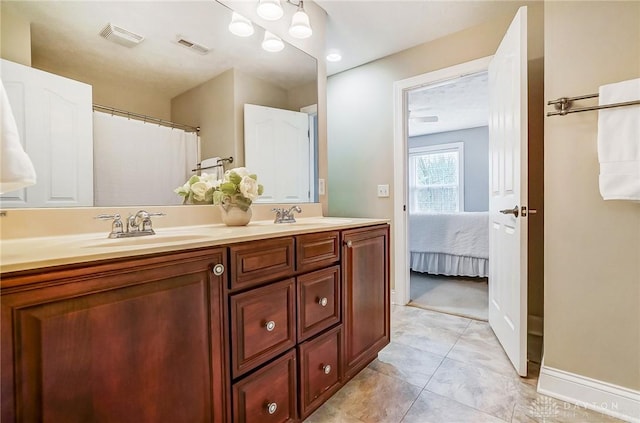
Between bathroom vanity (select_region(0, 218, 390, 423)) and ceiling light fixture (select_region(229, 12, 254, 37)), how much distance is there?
1.21 meters

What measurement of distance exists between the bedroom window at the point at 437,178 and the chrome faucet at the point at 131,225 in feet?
18.1

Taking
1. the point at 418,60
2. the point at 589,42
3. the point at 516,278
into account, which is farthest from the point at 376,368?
the point at 418,60

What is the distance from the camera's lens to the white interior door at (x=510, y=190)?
5.01ft

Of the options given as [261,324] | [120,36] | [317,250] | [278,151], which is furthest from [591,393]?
[120,36]

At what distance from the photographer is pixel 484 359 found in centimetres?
176

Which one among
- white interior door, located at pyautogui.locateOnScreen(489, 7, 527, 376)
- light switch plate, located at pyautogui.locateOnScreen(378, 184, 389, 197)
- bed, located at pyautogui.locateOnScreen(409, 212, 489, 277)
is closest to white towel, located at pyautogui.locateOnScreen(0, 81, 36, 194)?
white interior door, located at pyautogui.locateOnScreen(489, 7, 527, 376)

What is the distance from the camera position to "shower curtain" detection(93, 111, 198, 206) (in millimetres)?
1145

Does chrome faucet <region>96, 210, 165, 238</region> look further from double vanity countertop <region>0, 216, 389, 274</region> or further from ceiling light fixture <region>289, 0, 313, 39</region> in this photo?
ceiling light fixture <region>289, 0, 313, 39</region>

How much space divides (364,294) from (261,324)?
698mm

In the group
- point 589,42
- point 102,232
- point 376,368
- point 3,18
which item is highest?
point 589,42

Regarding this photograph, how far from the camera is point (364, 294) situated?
5.09 feet

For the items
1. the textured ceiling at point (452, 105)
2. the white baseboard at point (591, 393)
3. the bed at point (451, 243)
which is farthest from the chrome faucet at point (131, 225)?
the bed at point (451, 243)

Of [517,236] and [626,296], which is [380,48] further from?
[626,296]

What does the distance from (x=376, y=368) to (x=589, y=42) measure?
194 centimetres
